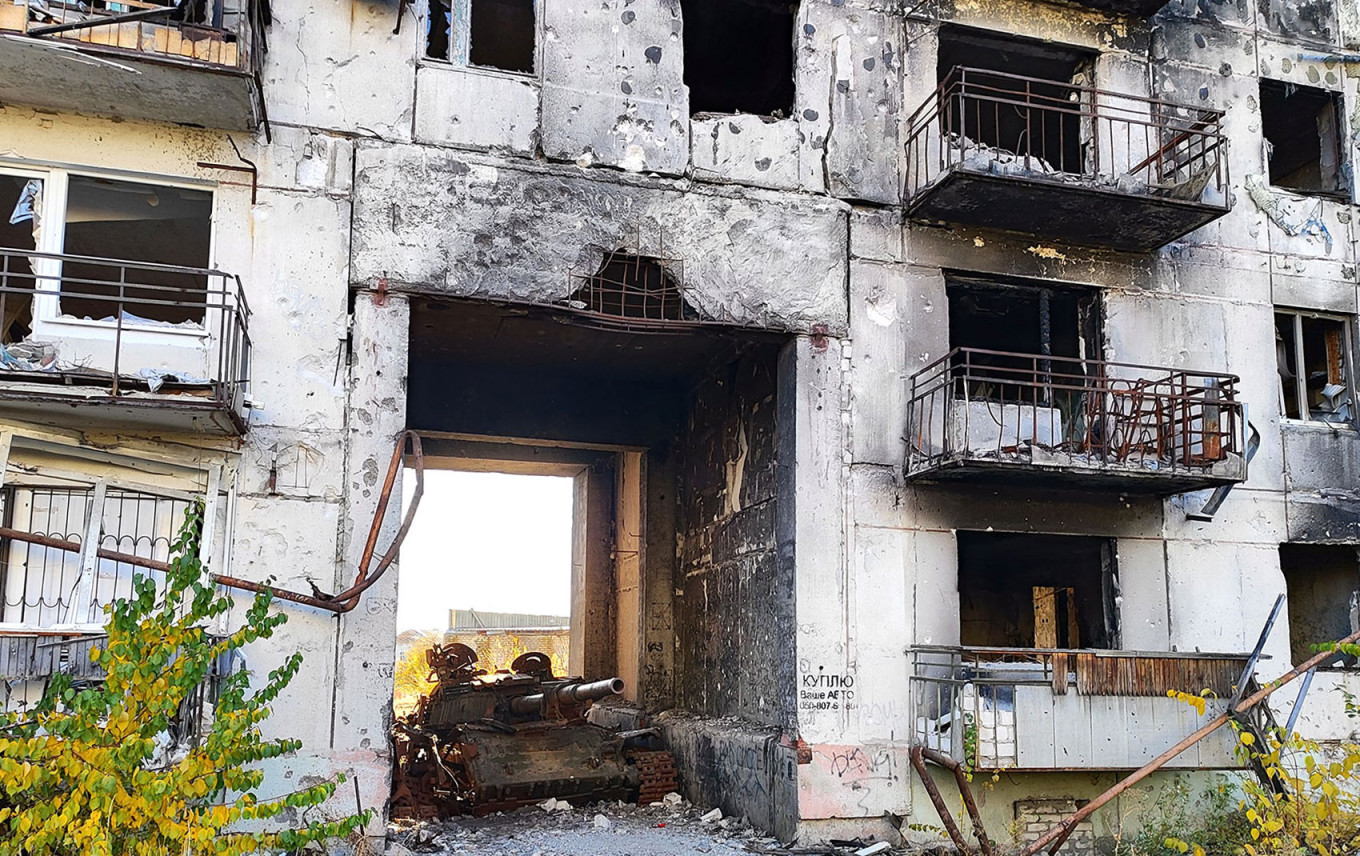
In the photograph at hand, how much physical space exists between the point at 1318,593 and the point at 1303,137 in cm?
572

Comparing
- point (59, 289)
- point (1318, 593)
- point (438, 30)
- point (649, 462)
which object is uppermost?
point (438, 30)

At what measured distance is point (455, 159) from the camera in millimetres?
11047

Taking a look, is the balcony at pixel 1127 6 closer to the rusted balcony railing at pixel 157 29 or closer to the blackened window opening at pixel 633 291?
the blackened window opening at pixel 633 291

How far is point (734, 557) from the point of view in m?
13.8

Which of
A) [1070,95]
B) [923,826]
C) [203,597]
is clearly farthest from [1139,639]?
[203,597]

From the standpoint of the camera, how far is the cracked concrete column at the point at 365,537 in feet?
32.8

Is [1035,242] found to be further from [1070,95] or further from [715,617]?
[715,617]

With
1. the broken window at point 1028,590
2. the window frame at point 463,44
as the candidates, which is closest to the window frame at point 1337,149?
the broken window at point 1028,590

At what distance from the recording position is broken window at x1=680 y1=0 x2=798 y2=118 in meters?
13.0

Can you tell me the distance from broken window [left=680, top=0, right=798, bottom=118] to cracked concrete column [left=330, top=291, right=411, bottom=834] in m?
4.82

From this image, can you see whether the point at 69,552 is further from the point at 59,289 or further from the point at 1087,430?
the point at 1087,430

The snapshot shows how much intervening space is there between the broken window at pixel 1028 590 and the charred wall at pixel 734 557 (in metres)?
3.00

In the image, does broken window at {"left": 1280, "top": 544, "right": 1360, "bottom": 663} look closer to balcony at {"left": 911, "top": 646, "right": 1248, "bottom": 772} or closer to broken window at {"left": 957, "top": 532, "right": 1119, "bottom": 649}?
broken window at {"left": 957, "top": 532, "right": 1119, "bottom": 649}

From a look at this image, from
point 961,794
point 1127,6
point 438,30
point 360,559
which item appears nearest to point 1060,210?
point 1127,6
